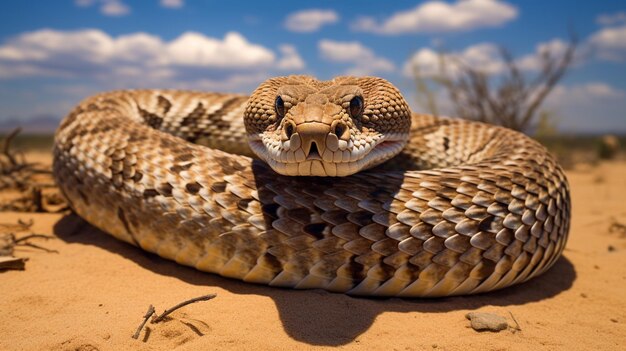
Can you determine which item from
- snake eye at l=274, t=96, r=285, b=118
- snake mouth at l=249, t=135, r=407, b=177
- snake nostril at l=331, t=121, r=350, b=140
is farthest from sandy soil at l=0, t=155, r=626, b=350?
snake eye at l=274, t=96, r=285, b=118

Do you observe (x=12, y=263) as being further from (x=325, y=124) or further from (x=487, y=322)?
(x=487, y=322)

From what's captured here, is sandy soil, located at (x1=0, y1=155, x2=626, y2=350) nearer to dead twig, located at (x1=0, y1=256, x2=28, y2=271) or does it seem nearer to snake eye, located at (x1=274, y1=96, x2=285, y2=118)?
dead twig, located at (x1=0, y1=256, x2=28, y2=271)

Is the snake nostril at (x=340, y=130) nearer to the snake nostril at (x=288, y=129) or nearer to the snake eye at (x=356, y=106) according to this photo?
the snake nostril at (x=288, y=129)

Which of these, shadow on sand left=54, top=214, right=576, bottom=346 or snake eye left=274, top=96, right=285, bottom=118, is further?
snake eye left=274, top=96, right=285, bottom=118

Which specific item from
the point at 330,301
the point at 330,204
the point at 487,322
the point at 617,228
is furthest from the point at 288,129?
the point at 617,228

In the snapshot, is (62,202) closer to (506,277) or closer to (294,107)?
(294,107)
